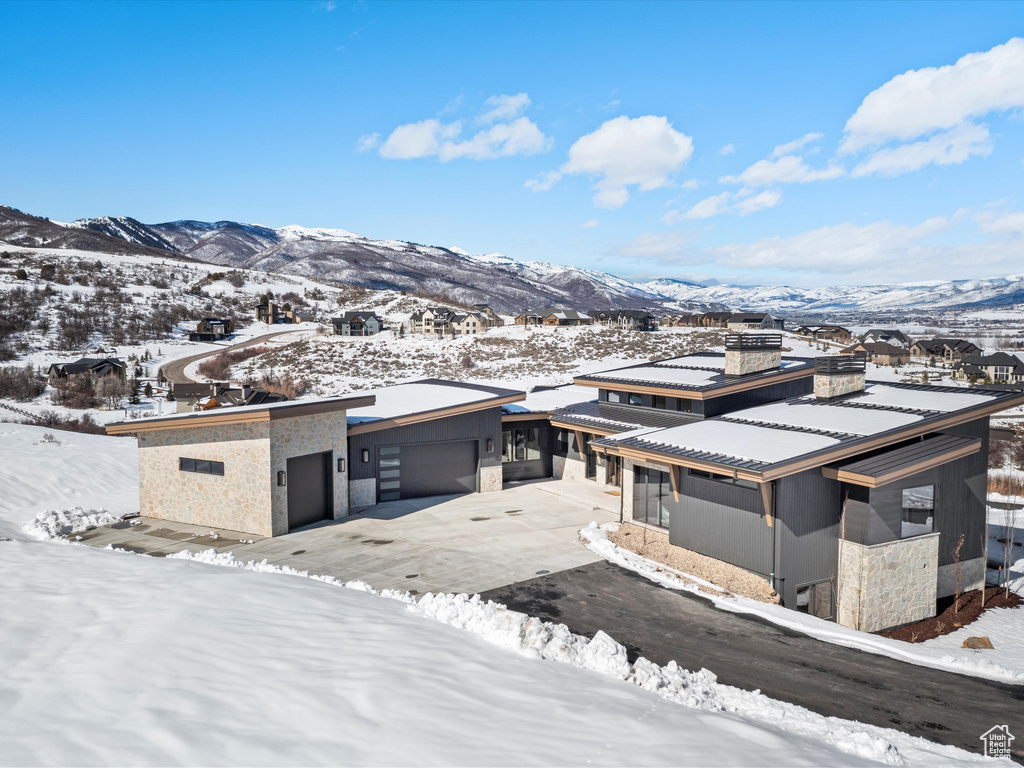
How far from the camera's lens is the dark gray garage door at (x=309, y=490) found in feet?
53.4

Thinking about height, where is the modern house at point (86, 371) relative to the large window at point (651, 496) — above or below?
above

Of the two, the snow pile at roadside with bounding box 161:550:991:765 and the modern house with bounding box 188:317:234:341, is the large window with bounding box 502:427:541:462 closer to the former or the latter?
the snow pile at roadside with bounding box 161:550:991:765

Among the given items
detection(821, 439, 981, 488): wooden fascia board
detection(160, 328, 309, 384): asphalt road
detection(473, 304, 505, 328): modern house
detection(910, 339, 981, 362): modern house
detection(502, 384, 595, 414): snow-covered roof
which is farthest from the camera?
detection(473, 304, 505, 328): modern house

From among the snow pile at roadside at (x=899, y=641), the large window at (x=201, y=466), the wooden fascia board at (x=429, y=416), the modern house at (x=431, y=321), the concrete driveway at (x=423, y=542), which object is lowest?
the snow pile at roadside at (x=899, y=641)

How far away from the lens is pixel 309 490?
16781 millimetres

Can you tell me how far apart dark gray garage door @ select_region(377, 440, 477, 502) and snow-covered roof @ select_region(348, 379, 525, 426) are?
114 cm

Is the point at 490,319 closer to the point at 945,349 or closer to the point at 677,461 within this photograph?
the point at 945,349

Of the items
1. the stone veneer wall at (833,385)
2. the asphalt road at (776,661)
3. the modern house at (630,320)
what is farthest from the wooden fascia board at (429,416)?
the modern house at (630,320)

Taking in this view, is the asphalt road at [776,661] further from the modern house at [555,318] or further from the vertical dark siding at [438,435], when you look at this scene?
the modern house at [555,318]

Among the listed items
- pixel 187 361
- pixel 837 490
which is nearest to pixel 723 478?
pixel 837 490

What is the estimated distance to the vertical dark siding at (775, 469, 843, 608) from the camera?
512 inches

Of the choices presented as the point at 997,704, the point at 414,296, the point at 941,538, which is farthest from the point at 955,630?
the point at 414,296

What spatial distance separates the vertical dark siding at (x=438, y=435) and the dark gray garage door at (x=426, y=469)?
0.84ft

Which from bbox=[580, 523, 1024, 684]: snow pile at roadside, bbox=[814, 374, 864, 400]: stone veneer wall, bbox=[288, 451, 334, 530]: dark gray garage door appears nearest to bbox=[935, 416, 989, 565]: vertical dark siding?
bbox=[580, 523, 1024, 684]: snow pile at roadside
